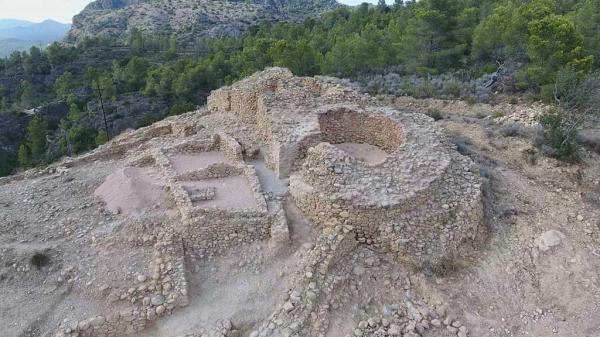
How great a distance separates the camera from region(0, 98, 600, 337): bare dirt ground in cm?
916

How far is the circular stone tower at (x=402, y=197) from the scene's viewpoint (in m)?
10.5

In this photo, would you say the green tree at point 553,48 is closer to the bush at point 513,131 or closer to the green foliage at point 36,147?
the bush at point 513,131

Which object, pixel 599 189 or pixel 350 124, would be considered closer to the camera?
pixel 599 189

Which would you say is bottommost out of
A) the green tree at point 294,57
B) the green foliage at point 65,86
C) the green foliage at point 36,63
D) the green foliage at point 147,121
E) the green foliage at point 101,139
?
the green foliage at point 101,139

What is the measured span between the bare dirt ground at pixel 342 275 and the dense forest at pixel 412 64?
480cm

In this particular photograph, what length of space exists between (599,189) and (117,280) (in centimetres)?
1380

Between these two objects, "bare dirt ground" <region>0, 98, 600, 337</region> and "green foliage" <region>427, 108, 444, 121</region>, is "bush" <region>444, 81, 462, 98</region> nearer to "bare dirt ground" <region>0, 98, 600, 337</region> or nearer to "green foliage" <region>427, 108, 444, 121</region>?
"green foliage" <region>427, 108, 444, 121</region>

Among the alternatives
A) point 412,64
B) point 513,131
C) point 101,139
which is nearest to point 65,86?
point 101,139

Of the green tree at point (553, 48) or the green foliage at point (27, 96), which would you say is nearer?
the green tree at point (553, 48)

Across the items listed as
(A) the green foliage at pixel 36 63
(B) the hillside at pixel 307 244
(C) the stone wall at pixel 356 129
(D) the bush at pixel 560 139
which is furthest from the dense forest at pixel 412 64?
(C) the stone wall at pixel 356 129

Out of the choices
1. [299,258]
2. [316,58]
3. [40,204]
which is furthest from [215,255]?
[316,58]

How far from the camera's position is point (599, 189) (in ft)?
43.9

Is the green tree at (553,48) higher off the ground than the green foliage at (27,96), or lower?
higher

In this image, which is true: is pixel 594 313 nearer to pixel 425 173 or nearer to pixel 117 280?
pixel 425 173
